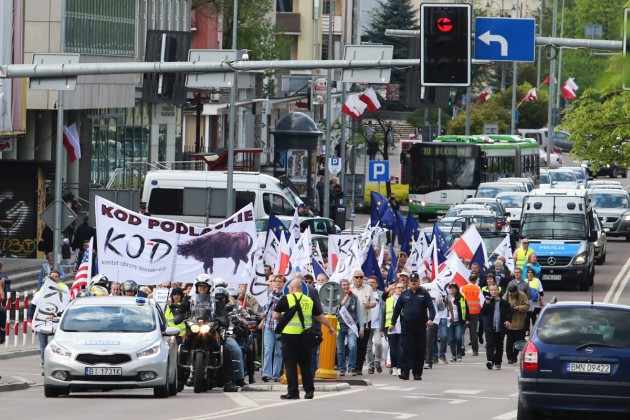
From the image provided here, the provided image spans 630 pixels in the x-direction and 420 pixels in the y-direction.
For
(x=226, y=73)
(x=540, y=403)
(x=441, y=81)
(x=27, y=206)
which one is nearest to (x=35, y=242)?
(x=27, y=206)

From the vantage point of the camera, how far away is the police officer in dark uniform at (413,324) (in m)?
25.6

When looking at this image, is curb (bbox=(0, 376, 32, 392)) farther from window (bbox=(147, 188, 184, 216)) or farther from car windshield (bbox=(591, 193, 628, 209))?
car windshield (bbox=(591, 193, 628, 209))

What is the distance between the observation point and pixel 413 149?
65812mm

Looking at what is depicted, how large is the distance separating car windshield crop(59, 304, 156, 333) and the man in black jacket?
326 inches

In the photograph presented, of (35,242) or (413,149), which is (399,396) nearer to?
(35,242)

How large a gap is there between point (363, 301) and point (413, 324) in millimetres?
1489

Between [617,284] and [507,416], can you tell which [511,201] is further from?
[507,416]

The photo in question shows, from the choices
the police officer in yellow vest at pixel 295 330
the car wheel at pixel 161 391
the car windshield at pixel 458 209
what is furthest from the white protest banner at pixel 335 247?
the car windshield at pixel 458 209

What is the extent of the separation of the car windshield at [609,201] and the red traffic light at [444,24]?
120 ft

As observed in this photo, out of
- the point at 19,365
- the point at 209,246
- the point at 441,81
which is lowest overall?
the point at 19,365

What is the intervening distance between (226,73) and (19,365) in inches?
252

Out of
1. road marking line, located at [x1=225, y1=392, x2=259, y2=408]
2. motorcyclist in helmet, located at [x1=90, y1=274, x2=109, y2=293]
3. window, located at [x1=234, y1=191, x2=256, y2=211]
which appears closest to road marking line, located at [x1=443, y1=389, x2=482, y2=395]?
road marking line, located at [x1=225, y1=392, x2=259, y2=408]

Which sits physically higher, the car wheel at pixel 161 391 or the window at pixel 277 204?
the window at pixel 277 204

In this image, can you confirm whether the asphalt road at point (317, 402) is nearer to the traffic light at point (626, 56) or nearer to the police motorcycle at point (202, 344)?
the police motorcycle at point (202, 344)
